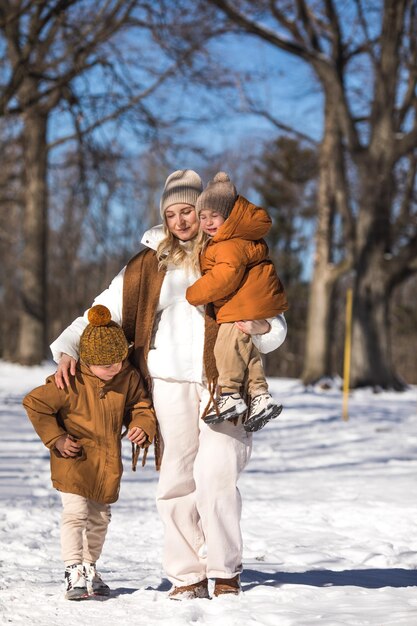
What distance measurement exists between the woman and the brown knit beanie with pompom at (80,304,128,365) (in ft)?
0.29

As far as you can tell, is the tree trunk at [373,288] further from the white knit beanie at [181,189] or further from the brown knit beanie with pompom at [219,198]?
the brown knit beanie with pompom at [219,198]

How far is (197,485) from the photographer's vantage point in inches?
160

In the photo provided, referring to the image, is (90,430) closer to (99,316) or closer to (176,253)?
(99,316)

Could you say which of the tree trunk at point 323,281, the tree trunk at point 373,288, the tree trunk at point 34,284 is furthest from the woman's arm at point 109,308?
the tree trunk at point 34,284

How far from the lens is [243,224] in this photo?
3969 mm

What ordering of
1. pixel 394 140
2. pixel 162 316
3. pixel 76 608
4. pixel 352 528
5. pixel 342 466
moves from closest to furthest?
pixel 76 608, pixel 162 316, pixel 352 528, pixel 342 466, pixel 394 140

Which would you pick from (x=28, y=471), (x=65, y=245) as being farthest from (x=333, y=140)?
(x=65, y=245)

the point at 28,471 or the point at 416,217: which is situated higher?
the point at 416,217

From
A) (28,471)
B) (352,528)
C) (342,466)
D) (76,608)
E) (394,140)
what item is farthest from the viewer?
(394,140)

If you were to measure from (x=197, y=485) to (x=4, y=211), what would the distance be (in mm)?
29076

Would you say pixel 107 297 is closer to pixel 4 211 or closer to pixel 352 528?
pixel 352 528

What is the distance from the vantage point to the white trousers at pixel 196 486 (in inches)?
158

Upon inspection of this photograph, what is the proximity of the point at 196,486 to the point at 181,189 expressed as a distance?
127 centimetres

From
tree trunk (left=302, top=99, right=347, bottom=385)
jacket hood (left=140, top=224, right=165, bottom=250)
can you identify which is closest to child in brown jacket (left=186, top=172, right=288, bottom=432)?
jacket hood (left=140, top=224, right=165, bottom=250)
